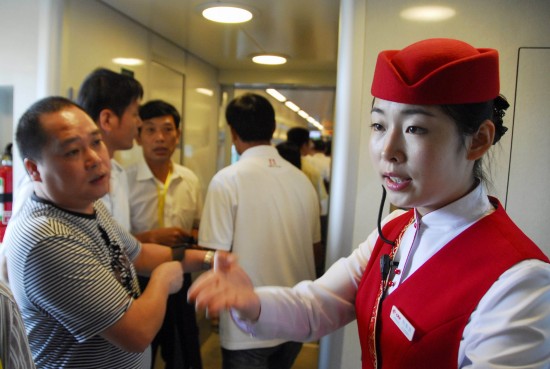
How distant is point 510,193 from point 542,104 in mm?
355

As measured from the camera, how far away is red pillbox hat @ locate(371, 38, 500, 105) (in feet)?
2.47

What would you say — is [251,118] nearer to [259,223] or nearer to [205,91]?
[259,223]

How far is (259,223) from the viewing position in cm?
184

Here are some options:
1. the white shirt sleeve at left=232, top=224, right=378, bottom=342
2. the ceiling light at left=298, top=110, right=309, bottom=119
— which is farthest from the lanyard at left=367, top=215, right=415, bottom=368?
the ceiling light at left=298, top=110, right=309, bottom=119

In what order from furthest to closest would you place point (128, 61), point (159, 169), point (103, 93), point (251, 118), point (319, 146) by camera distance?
point (319, 146)
point (128, 61)
point (159, 169)
point (251, 118)
point (103, 93)

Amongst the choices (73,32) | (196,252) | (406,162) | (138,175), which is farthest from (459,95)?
(73,32)

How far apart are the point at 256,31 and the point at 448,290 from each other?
2.27m

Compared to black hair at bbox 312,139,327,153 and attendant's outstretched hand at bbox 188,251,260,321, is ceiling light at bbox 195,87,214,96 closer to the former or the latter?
black hair at bbox 312,139,327,153

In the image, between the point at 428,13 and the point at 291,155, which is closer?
the point at 428,13

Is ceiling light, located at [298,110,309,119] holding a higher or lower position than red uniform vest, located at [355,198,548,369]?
higher

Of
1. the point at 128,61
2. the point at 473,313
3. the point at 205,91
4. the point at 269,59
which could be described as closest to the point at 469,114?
the point at 473,313

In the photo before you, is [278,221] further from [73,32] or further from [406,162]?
[73,32]

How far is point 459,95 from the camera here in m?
0.76

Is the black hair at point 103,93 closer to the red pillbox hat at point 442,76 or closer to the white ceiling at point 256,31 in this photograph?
the white ceiling at point 256,31
